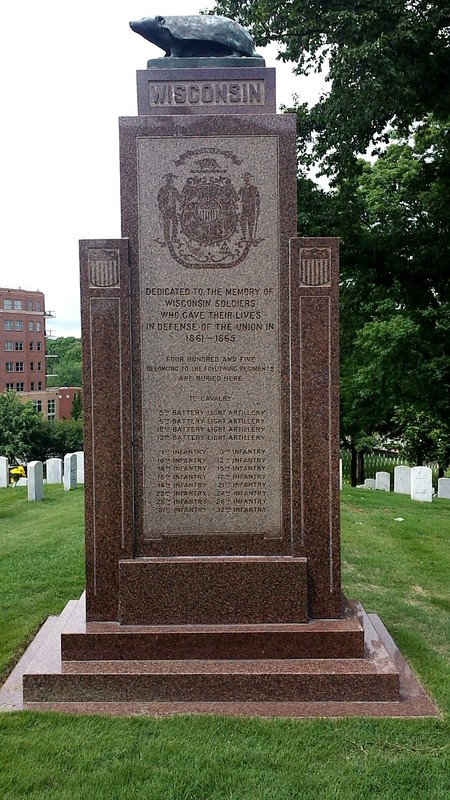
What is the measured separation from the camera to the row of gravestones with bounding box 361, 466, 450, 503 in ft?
48.5

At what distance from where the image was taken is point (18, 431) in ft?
123

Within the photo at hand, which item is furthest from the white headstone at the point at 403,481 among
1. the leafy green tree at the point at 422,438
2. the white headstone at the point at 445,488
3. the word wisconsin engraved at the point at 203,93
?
the word wisconsin engraved at the point at 203,93

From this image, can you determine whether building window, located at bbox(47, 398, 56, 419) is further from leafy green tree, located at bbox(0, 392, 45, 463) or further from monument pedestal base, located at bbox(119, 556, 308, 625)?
monument pedestal base, located at bbox(119, 556, 308, 625)

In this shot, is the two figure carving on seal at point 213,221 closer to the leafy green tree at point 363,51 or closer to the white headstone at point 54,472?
the leafy green tree at point 363,51

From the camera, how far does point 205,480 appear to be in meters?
5.50

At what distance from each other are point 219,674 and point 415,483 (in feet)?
36.2

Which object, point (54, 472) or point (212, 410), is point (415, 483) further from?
point (212, 410)

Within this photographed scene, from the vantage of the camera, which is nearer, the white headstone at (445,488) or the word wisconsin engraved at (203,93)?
the word wisconsin engraved at (203,93)

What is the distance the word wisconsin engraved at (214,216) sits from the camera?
5383 mm

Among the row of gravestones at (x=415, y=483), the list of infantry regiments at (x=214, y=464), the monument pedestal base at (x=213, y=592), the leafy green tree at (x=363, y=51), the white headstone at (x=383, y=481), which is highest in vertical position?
the leafy green tree at (x=363, y=51)

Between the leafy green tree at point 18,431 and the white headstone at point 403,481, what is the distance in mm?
26548

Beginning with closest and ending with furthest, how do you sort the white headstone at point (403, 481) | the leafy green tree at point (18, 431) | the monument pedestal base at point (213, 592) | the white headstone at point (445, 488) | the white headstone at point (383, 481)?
the monument pedestal base at point (213, 592) → the white headstone at point (445, 488) → the white headstone at point (403, 481) → the white headstone at point (383, 481) → the leafy green tree at point (18, 431)

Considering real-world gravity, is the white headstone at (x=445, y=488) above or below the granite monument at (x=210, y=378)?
below

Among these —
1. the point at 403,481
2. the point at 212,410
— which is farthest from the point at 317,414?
the point at 403,481
